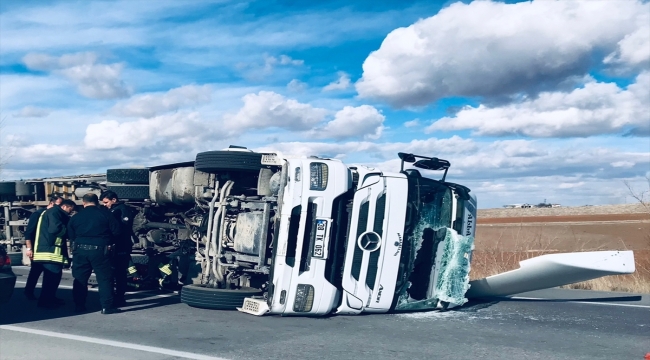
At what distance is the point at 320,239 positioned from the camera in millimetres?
6941

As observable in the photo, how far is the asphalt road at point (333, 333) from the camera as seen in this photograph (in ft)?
18.4

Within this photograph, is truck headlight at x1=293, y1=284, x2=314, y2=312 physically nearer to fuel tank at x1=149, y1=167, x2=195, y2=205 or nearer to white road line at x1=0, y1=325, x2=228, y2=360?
white road line at x1=0, y1=325, x2=228, y2=360

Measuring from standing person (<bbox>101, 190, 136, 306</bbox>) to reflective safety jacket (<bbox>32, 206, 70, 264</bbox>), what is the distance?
583mm

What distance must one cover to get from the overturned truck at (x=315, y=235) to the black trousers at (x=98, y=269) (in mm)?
833

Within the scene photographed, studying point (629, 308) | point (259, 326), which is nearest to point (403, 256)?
point (259, 326)

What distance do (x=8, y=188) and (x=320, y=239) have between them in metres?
7.84

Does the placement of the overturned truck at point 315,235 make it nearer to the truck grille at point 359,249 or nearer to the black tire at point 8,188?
the truck grille at point 359,249

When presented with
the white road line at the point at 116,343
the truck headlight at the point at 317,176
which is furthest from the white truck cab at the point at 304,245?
the white road line at the point at 116,343

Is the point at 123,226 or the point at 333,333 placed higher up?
the point at 123,226

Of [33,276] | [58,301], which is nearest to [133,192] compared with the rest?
[33,276]

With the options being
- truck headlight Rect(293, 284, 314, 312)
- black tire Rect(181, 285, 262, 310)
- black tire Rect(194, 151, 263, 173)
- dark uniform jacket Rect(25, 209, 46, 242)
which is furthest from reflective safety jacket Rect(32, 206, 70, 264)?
truck headlight Rect(293, 284, 314, 312)

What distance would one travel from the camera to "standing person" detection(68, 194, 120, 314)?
7.51 meters

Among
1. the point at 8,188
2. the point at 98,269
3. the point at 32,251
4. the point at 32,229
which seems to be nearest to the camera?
the point at 98,269

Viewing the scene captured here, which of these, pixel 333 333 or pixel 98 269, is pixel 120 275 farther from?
pixel 333 333
